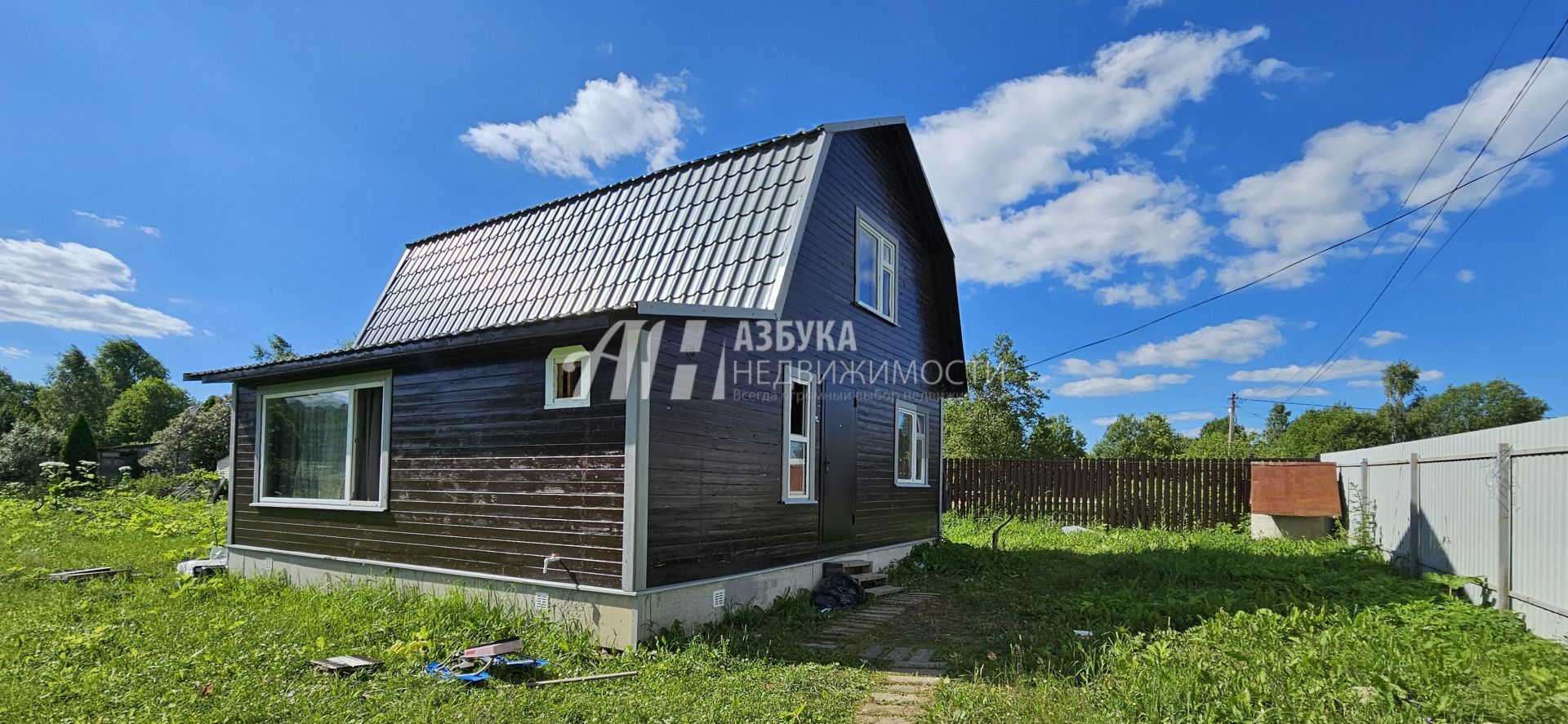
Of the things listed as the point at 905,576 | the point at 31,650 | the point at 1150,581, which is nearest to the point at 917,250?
the point at 905,576

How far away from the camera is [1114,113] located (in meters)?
12.3

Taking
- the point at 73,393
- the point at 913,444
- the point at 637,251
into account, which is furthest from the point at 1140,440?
the point at 73,393

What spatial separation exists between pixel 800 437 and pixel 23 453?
29.6 meters

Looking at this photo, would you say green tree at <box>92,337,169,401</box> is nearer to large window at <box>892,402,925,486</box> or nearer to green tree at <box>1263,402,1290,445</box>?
large window at <box>892,402,925,486</box>

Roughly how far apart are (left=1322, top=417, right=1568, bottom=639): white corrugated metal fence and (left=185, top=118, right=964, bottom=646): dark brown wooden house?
19.1 feet

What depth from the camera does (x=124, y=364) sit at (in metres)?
58.5

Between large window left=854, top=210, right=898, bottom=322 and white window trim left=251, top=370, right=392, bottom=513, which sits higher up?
large window left=854, top=210, right=898, bottom=322

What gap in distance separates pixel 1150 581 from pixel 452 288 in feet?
30.4

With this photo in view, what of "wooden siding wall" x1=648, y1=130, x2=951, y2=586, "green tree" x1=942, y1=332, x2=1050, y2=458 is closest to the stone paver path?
"wooden siding wall" x1=648, y1=130, x2=951, y2=586

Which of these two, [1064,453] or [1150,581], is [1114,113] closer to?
[1150,581]

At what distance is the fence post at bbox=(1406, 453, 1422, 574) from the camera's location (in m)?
8.35

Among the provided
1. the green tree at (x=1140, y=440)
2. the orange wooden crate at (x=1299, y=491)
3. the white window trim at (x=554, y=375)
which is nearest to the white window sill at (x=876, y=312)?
the white window trim at (x=554, y=375)

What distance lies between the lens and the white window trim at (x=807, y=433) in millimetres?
8039

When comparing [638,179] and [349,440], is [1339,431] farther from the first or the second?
[349,440]
